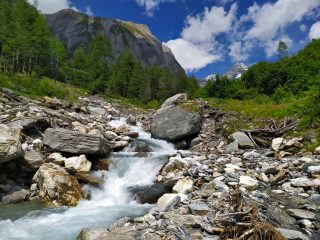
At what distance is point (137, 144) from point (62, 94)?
23438 millimetres

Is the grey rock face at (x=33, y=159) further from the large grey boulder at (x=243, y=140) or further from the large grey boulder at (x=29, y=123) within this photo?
the large grey boulder at (x=243, y=140)

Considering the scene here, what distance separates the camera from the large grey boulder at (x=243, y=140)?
21.1m

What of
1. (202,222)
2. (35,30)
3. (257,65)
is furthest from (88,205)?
(35,30)

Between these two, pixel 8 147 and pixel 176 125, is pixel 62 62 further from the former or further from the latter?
pixel 8 147

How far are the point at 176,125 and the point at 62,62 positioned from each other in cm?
5527

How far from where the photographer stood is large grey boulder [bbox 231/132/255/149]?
21.1 meters

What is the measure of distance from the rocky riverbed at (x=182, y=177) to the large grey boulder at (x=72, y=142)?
0.06 metres

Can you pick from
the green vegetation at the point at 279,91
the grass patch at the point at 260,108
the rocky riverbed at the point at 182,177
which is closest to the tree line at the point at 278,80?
the green vegetation at the point at 279,91

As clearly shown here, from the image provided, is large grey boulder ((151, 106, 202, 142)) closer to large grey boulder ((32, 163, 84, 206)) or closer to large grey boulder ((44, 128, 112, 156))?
large grey boulder ((44, 128, 112, 156))

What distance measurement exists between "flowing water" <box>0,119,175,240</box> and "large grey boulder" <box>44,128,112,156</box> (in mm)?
1478

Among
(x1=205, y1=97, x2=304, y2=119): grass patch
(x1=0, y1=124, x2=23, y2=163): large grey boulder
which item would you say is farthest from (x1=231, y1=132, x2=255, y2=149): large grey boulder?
(x1=0, y1=124, x2=23, y2=163): large grey boulder

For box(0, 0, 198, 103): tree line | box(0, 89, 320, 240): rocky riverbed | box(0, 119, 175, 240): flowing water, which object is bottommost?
box(0, 119, 175, 240): flowing water

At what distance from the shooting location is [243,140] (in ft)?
70.3

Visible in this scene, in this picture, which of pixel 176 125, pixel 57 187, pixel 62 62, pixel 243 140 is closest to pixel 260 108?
pixel 243 140
